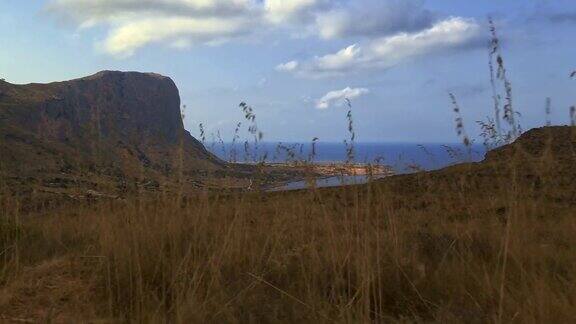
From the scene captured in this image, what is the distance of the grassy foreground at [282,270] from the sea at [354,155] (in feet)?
0.96

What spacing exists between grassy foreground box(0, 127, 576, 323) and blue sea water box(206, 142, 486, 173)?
0.40 metres

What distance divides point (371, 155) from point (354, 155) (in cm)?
25

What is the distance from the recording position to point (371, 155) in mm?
4562

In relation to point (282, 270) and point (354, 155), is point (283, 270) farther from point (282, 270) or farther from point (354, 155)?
point (354, 155)

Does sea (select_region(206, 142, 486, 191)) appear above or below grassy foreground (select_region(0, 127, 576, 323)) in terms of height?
above

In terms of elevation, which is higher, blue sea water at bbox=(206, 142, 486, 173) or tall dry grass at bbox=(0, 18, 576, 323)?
blue sea water at bbox=(206, 142, 486, 173)

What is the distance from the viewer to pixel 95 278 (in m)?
3.70

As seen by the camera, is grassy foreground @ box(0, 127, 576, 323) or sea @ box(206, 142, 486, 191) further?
sea @ box(206, 142, 486, 191)

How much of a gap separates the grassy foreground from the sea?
29 cm

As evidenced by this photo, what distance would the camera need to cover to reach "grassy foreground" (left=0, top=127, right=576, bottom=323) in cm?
300

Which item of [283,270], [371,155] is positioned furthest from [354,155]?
[283,270]

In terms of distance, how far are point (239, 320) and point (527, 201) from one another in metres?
2.83

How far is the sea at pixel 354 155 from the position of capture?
4.40 m

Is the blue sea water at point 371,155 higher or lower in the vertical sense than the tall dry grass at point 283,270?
higher
